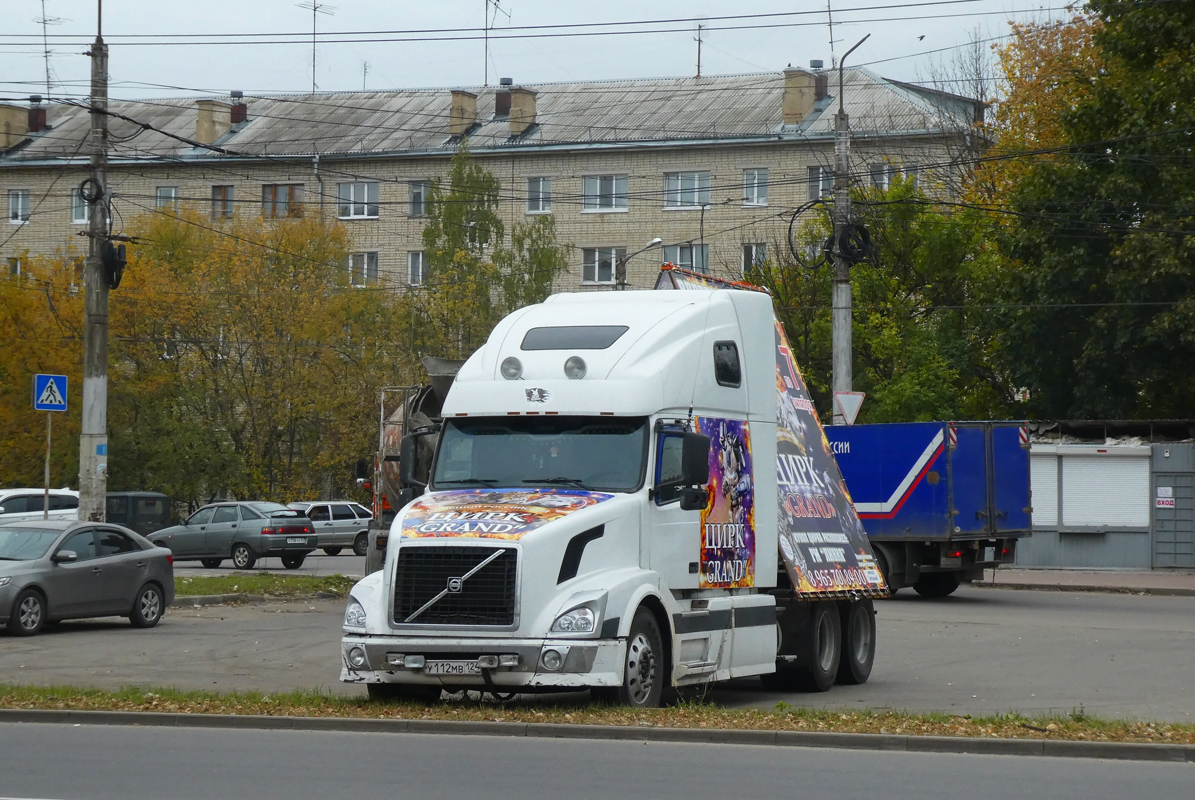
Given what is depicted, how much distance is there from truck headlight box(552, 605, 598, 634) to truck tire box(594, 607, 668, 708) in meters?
0.39

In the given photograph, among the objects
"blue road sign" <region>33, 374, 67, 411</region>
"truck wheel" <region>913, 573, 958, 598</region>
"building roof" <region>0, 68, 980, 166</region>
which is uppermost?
"building roof" <region>0, 68, 980, 166</region>

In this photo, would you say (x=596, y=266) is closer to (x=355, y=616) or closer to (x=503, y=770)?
(x=355, y=616)

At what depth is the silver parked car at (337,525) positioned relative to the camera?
4328cm

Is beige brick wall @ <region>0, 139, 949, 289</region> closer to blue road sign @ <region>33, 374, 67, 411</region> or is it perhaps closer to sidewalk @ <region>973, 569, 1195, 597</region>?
sidewalk @ <region>973, 569, 1195, 597</region>

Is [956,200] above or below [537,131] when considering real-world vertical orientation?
below

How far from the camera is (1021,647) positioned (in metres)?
19.3

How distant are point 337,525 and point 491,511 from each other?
32514mm

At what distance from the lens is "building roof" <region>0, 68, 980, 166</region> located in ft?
202

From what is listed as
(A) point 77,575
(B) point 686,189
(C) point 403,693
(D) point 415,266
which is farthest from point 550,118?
(C) point 403,693

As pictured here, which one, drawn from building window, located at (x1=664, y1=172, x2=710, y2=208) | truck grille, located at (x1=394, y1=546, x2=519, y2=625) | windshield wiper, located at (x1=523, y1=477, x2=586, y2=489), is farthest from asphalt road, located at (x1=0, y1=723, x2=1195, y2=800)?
building window, located at (x1=664, y1=172, x2=710, y2=208)

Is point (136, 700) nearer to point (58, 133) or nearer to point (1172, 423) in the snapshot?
point (1172, 423)

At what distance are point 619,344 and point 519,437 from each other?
1.11 m

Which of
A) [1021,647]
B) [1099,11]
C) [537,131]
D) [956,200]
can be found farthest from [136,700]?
[537,131]

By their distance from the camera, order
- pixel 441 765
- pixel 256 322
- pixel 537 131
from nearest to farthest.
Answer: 1. pixel 441 765
2. pixel 256 322
3. pixel 537 131
